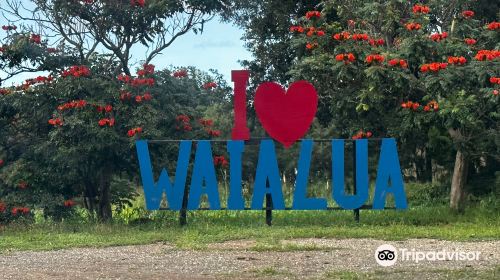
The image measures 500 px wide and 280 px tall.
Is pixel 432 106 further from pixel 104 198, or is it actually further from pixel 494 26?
pixel 104 198

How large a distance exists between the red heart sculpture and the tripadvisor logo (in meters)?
4.20

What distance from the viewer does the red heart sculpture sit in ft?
48.3

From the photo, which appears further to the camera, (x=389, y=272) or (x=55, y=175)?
(x=55, y=175)

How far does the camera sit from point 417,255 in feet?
34.6

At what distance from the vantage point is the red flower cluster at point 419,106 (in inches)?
550

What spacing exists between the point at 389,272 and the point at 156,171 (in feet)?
24.2

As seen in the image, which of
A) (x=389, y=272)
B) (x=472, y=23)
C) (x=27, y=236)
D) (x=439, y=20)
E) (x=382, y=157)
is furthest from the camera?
(x=439, y=20)

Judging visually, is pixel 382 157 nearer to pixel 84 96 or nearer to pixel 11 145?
pixel 84 96

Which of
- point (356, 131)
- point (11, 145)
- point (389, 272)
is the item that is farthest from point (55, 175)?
point (389, 272)

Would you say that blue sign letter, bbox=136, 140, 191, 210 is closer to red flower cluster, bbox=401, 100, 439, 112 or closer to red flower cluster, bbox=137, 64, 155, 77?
red flower cluster, bbox=137, 64, 155, 77

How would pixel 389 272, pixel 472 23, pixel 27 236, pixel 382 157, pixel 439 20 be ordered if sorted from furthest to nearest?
1. pixel 439 20
2. pixel 472 23
3. pixel 382 157
4. pixel 27 236
5. pixel 389 272

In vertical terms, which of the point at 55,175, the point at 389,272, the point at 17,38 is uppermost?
the point at 17,38

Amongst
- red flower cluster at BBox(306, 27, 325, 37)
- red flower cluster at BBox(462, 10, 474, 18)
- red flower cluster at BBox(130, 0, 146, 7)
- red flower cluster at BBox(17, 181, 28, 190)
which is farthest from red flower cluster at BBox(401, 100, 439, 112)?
red flower cluster at BBox(17, 181, 28, 190)

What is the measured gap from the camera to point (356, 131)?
1576cm
